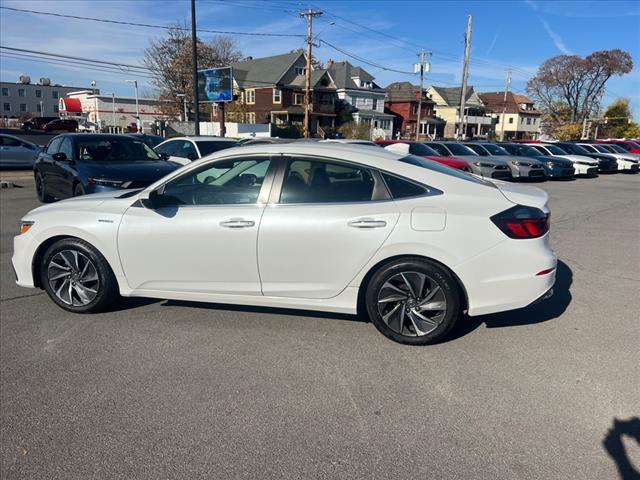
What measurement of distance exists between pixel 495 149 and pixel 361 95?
160 feet

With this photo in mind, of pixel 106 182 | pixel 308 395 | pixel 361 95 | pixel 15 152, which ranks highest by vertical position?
pixel 361 95

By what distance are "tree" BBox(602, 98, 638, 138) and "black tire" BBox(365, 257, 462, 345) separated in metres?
90.4

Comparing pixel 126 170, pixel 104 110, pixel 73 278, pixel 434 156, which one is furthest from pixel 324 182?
pixel 104 110

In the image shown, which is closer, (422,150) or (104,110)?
(422,150)

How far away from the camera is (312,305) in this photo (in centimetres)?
394

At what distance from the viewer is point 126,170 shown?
26.9ft

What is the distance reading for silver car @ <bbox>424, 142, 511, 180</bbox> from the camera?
16.7 m

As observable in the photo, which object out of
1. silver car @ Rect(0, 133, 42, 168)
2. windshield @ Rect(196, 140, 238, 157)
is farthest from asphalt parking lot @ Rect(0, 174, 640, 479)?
silver car @ Rect(0, 133, 42, 168)

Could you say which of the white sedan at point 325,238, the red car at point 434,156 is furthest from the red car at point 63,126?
the white sedan at point 325,238

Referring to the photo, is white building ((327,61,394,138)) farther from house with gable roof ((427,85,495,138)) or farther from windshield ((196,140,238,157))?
windshield ((196,140,238,157))

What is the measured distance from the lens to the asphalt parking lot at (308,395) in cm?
252

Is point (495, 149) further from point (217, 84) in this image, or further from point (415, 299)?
point (217, 84)

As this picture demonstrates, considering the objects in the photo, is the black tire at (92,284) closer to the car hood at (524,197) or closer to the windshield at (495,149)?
the car hood at (524,197)

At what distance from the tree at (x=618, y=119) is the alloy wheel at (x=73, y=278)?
91.5 meters
